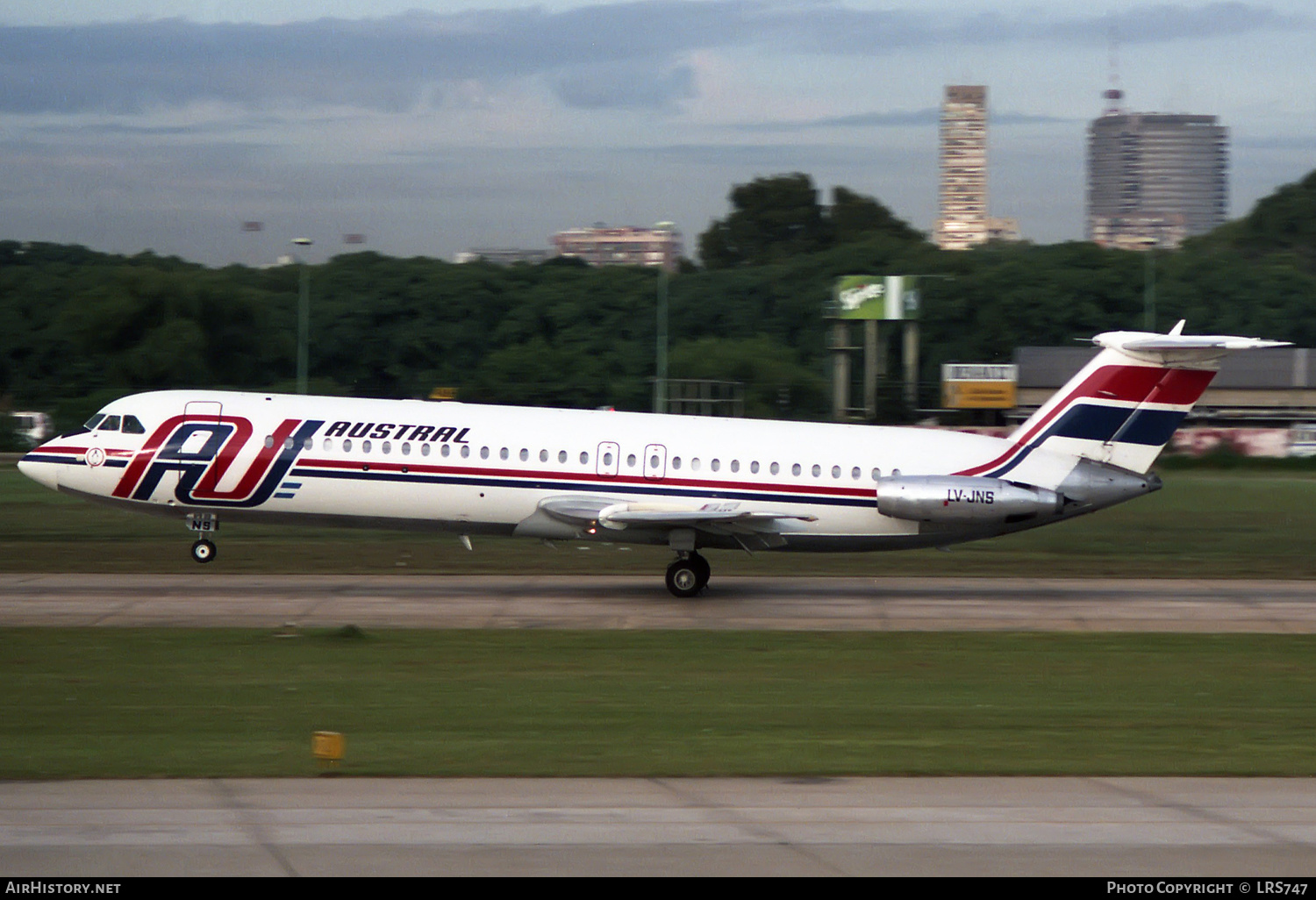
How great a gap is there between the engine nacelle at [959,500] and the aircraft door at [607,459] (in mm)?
4301

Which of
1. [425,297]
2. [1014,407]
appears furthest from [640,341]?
[1014,407]

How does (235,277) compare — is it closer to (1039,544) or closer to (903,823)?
(1039,544)

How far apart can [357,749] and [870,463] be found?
13298mm

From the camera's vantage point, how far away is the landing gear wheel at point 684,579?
2444 centimetres

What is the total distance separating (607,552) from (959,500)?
10.3m

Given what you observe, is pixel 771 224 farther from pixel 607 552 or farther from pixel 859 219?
pixel 607 552

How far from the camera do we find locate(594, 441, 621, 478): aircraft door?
2417 centimetres

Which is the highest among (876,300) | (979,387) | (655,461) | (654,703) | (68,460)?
(876,300)

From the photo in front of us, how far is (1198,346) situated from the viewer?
23.4 meters

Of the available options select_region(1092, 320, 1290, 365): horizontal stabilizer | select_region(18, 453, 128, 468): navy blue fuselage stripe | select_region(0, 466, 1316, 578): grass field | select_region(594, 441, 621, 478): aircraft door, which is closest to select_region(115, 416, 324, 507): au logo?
select_region(18, 453, 128, 468): navy blue fuselage stripe

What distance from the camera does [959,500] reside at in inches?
951

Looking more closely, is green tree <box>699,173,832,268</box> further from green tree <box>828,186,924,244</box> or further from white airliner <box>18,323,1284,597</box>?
white airliner <box>18,323,1284,597</box>

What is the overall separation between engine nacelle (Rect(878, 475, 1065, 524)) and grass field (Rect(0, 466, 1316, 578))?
205 inches

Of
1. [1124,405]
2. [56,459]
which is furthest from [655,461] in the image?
[56,459]
